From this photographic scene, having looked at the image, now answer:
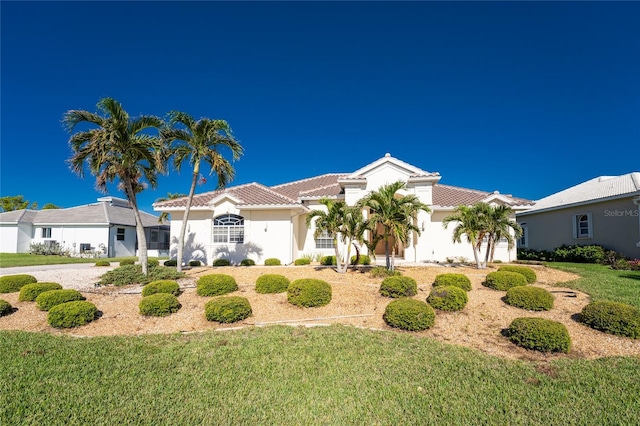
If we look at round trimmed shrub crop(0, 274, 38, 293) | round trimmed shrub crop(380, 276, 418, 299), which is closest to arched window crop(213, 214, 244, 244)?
round trimmed shrub crop(0, 274, 38, 293)

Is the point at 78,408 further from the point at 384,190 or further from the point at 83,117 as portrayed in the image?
the point at 83,117

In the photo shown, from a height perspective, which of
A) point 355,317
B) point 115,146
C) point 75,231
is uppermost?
point 115,146

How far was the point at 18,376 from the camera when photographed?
4.45 meters

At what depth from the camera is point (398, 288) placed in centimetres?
870

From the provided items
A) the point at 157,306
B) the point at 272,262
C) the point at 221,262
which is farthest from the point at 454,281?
the point at 221,262

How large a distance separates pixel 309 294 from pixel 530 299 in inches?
229

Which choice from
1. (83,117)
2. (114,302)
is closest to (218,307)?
(114,302)

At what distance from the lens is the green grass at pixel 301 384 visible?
3.57 metres

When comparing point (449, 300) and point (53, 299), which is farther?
point (53, 299)

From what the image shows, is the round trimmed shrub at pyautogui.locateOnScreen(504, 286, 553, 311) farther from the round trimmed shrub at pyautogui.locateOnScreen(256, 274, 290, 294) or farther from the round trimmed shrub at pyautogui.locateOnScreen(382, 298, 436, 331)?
the round trimmed shrub at pyautogui.locateOnScreen(256, 274, 290, 294)

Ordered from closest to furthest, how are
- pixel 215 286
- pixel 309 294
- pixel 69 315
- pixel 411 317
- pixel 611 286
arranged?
1. pixel 411 317
2. pixel 69 315
3. pixel 309 294
4. pixel 215 286
5. pixel 611 286

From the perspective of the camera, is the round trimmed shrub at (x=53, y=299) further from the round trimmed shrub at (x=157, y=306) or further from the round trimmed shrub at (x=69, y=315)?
the round trimmed shrub at (x=157, y=306)

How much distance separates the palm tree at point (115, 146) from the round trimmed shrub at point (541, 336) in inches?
506

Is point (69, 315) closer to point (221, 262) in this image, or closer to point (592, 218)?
point (221, 262)
